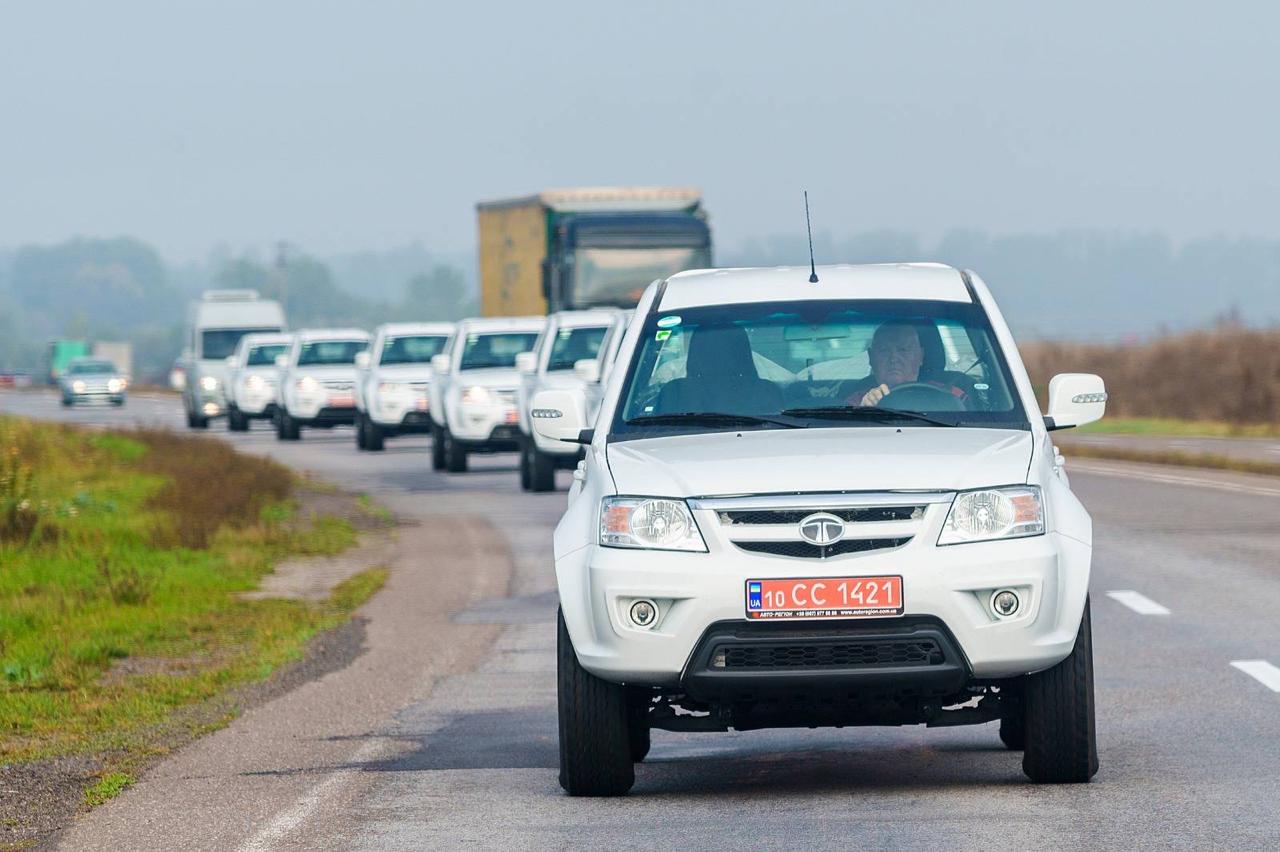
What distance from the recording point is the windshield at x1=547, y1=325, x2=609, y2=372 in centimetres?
2734

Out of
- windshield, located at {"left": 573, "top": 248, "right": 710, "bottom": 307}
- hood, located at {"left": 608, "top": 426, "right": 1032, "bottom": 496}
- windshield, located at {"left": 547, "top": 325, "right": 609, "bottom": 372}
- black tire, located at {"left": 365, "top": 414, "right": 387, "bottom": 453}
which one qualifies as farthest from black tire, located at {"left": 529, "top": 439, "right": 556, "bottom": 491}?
hood, located at {"left": 608, "top": 426, "right": 1032, "bottom": 496}

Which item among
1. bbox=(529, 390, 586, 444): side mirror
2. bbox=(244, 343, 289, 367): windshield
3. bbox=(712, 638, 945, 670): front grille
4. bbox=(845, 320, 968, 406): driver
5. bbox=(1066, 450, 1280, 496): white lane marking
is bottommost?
bbox=(1066, 450, 1280, 496): white lane marking

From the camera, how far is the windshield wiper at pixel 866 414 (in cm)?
831

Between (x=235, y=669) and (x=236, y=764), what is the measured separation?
10.9 ft

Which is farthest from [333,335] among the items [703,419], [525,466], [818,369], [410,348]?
[703,419]

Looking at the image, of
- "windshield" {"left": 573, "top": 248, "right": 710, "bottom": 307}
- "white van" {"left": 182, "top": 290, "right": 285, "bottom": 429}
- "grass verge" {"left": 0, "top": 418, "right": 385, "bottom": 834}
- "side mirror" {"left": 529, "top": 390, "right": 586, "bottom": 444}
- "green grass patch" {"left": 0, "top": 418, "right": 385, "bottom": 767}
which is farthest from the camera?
"white van" {"left": 182, "top": 290, "right": 285, "bottom": 429}

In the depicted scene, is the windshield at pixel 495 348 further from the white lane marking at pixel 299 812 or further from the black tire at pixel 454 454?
the white lane marking at pixel 299 812

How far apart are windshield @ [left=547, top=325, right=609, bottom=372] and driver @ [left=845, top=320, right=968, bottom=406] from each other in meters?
18.5

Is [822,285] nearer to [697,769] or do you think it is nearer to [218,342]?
[697,769]

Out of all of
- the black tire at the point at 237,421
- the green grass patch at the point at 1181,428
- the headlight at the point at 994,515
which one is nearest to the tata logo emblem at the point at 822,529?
the headlight at the point at 994,515

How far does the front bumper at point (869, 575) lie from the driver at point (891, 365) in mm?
1039

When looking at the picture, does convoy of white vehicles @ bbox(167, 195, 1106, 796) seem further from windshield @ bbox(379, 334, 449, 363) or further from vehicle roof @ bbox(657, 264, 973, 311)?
windshield @ bbox(379, 334, 449, 363)

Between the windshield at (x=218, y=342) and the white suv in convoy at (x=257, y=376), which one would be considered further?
the windshield at (x=218, y=342)

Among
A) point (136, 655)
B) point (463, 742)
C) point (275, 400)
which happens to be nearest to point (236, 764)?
point (463, 742)
